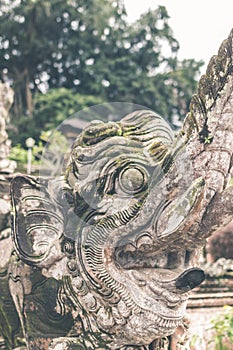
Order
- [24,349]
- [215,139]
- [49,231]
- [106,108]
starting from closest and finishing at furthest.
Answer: [215,139]
[49,231]
[24,349]
[106,108]

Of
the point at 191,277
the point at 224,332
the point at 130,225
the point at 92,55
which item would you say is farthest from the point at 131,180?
the point at 92,55

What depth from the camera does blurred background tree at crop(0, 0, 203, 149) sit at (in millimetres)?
21109

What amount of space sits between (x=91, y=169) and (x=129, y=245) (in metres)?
0.44

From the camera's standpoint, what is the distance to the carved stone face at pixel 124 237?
2.88 metres

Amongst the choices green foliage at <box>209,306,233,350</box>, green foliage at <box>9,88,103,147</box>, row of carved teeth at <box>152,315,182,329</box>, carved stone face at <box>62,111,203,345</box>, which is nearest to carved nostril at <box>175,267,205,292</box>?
carved stone face at <box>62,111,203,345</box>

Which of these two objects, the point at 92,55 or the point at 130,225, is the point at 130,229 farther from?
the point at 92,55

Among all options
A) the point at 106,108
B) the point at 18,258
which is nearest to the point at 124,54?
the point at 106,108

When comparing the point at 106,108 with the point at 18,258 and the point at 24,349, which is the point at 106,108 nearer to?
the point at 18,258

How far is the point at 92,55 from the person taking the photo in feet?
72.6

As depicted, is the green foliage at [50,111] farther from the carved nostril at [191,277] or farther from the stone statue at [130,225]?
the carved nostril at [191,277]

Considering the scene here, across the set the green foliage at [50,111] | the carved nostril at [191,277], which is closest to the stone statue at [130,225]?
the carved nostril at [191,277]

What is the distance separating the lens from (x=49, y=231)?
3193 millimetres

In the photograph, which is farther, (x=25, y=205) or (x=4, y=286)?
(x=4, y=286)

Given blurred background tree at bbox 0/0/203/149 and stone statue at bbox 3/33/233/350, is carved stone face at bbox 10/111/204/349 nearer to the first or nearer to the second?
stone statue at bbox 3/33/233/350
